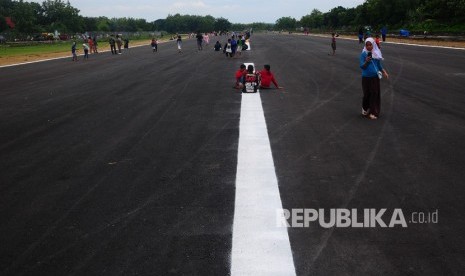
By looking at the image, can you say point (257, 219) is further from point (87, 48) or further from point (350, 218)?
point (87, 48)

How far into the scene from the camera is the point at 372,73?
26.6 ft

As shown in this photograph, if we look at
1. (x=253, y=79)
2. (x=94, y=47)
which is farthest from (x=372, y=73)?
(x=94, y=47)

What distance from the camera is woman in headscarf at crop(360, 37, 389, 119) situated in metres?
8.02

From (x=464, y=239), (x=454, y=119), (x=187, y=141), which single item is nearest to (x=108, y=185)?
(x=187, y=141)

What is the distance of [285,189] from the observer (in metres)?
4.77

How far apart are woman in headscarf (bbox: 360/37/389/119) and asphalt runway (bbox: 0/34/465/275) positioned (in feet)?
1.20

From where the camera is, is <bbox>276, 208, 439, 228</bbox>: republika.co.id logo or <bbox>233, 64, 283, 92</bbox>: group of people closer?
<bbox>276, 208, 439, 228</bbox>: republika.co.id logo

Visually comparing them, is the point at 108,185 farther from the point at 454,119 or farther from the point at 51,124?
the point at 454,119

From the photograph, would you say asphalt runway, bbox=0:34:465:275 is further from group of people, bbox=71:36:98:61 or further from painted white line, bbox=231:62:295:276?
group of people, bbox=71:36:98:61

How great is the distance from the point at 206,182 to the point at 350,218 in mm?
1881

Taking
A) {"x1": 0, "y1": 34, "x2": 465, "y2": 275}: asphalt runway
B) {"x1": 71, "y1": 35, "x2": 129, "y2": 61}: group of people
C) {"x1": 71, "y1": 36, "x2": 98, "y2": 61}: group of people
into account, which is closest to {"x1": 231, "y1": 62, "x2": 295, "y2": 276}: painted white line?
{"x1": 0, "y1": 34, "x2": 465, "y2": 275}: asphalt runway

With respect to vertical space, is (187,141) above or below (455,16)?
below

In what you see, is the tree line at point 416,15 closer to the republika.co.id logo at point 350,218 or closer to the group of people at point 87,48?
the group of people at point 87,48

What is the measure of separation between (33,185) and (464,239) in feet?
16.5
